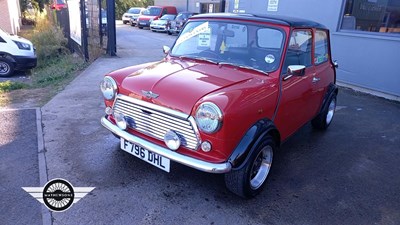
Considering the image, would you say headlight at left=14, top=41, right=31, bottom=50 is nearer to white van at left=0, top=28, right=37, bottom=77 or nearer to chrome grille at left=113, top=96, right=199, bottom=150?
white van at left=0, top=28, right=37, bottom=77

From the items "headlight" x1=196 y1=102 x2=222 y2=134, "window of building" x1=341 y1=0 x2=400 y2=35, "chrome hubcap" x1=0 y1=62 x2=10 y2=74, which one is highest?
"window of building" x1=341 y1=0 x2=400 y2=35

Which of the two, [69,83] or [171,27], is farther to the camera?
[171,27]

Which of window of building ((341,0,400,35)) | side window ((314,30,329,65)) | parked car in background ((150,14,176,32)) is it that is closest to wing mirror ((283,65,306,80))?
side window ((314,30,329,65))

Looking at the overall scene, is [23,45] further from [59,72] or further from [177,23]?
[177,23]

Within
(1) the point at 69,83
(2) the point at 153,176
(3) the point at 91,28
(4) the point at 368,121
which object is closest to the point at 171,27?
(3) the point at 91,28

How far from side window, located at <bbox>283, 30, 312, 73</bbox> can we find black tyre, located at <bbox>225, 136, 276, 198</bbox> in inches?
34.1

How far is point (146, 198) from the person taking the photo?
9.71ft

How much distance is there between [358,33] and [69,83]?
268 inches

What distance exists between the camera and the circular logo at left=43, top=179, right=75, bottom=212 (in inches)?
110

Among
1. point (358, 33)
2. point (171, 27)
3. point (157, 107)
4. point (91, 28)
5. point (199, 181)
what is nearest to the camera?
point (157, 107)

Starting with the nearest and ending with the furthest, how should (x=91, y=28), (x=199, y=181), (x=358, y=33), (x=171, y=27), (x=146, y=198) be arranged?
(x=146, y=198) < (x=199, y=181) < (x=358, y=33) < (x=91, y=28) < (x=171, y=27)

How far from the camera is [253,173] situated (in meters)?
3.10

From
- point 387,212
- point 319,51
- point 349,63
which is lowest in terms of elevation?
point 387,212

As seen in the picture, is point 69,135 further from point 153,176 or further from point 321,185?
point 321,185
